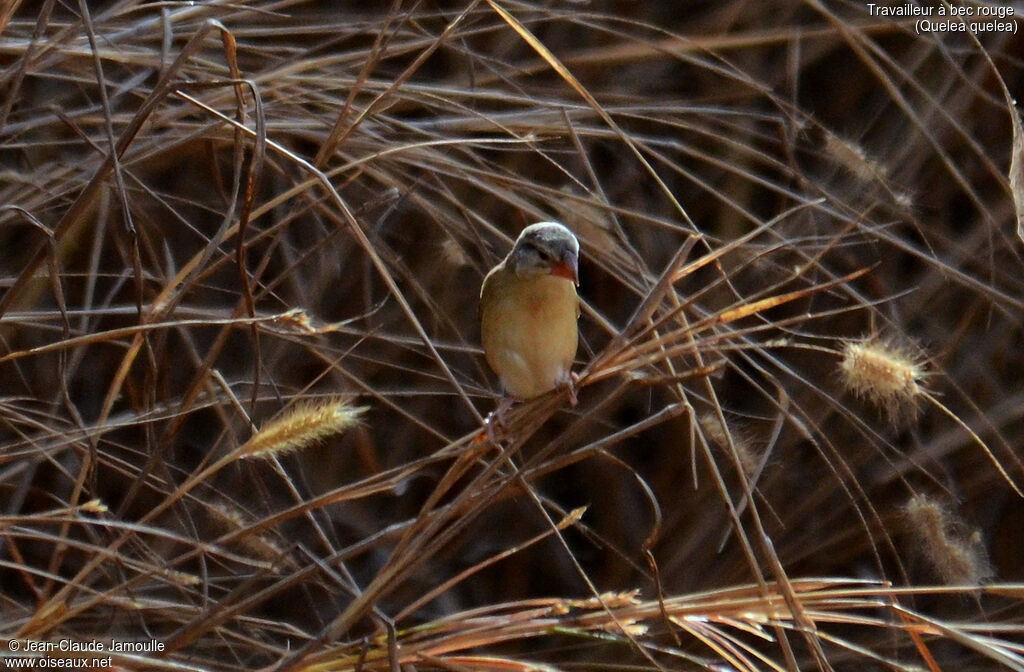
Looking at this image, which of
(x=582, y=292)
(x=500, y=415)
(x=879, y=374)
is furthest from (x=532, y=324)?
(x=582, y=292)

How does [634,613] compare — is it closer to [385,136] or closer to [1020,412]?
[385,136]

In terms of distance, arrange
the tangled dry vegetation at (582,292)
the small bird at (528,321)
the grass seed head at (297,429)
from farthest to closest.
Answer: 1. the small bird at (528,321)
2. the tangled dry vegetation at (582,292)
3. the grass seed head at (297,429)

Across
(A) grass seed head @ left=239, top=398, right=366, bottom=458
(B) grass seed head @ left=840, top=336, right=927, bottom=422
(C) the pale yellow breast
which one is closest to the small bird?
(C) the pale yellow breast

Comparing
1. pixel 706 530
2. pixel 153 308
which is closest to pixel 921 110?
pixel 706 530

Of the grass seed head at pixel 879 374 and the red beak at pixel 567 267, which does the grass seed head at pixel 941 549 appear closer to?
the grass seed head at pixel 879 374

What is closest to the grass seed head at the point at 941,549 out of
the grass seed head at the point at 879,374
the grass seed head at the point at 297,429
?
the grass seed head at the point at 879,374

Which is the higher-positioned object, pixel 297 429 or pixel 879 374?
pixel 879 374

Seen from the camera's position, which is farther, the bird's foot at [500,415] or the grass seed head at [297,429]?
the bird's foot at [500,415]

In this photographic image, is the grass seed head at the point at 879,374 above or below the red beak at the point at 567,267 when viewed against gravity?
above

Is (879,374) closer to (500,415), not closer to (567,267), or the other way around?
(567,267)
